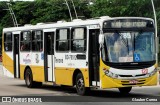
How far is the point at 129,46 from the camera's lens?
17.6 metres

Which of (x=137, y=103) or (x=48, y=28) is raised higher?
(x=48, y=28)

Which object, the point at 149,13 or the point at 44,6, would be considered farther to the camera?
the point at 44,6

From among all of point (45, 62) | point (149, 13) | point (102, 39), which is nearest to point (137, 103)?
point (102, 39)

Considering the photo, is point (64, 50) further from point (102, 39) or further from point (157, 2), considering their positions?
point (157, 2)

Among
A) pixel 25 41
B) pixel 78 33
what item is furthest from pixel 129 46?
pixel 25 41

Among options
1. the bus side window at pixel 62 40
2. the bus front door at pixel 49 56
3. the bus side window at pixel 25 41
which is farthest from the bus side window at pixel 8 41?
the bus side window at pixel 62 40

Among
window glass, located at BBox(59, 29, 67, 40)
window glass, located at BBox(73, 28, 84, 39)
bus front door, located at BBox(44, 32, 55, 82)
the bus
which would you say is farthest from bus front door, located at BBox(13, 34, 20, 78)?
window glass, located at BBox(73, 28, 84, 39)

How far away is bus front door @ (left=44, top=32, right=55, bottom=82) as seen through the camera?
2127 cm

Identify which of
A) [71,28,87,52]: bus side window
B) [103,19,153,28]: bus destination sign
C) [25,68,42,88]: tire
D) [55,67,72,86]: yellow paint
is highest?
[103,19,153,28]: bus destination sign

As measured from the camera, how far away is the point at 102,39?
56.2 ft

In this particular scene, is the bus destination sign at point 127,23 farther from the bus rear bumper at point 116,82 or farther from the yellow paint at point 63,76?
the yellow paint at point 63,76

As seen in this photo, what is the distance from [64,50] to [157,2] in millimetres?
39010

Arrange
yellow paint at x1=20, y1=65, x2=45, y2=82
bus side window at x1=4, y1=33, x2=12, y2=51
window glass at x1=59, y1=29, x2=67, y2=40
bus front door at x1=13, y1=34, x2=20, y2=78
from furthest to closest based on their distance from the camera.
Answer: bus side window at x1=4, y1=33, x2=12, y2=51, bus front door at x1=13, y1=34, x2=20, y2=78, yellow paint at x1=20, y1=65, x2=45, y2=82, window glass at x1=59, y1=29, x2=67, y2=40

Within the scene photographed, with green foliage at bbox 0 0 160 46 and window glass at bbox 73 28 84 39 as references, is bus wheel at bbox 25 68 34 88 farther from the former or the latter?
green foliage at bbox 0 0 160 46
